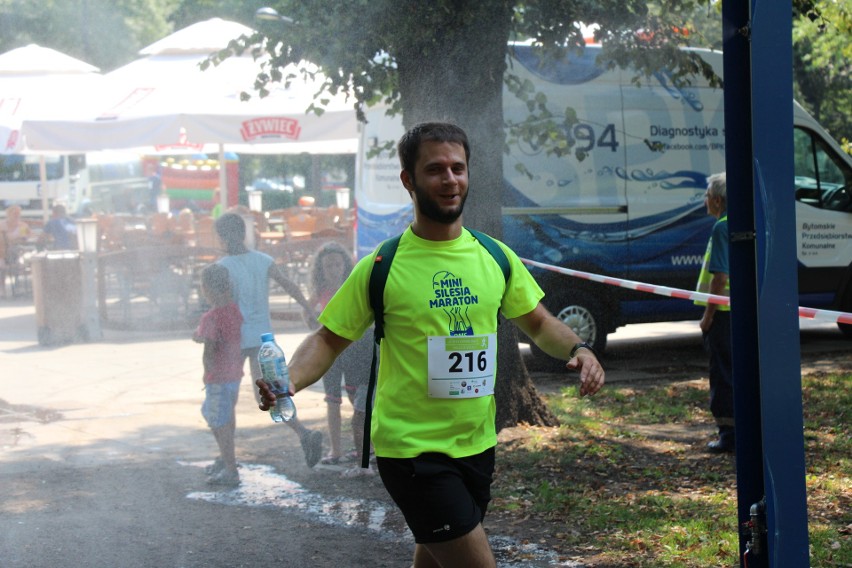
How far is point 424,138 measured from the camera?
3504 mm

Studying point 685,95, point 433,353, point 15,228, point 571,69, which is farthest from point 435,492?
point 15,228

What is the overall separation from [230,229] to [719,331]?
3149 millimetres

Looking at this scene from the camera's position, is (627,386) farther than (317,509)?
Yes

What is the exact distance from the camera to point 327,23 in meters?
7.04

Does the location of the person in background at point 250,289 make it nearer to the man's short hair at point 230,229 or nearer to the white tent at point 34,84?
the man's short hair at point 230,229

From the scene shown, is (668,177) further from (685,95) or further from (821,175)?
(821,175)

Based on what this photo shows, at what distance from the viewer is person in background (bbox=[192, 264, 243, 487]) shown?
261 inches

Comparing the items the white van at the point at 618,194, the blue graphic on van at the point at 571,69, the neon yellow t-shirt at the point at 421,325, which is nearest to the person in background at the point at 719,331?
the white van at the point at 618,194

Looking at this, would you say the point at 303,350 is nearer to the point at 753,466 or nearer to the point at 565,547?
the point at 753,466

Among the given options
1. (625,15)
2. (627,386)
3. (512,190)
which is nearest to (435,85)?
(625,15)

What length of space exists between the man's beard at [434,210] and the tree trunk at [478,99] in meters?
3.60

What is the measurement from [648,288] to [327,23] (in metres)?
2.76

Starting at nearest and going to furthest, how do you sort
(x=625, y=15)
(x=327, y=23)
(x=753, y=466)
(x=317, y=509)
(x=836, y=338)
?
(x=753, y=466) → (x=317, y=509) → (x=327, y=23) → (x=625, y=15) → (x=836, y=338)

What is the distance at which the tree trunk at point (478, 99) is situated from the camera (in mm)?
7043
